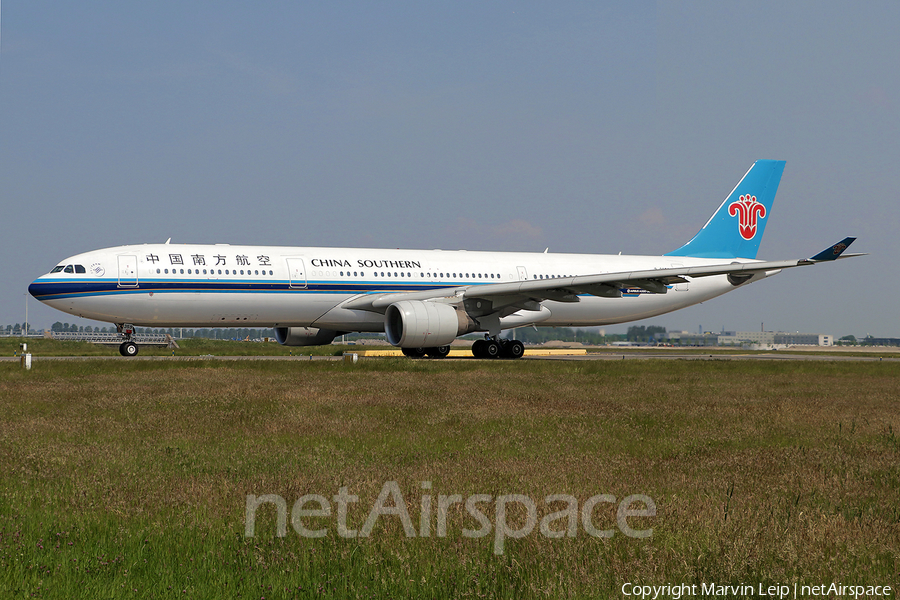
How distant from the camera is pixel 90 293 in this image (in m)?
25.5

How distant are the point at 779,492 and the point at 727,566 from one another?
2.40m

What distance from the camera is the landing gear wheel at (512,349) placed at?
1179 inches

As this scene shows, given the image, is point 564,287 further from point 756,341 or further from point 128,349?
point 756,341

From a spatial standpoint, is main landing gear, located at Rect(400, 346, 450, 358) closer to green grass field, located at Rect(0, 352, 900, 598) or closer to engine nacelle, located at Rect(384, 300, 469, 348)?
engine nacelle, located at Rect(384, 300, 469, 348)

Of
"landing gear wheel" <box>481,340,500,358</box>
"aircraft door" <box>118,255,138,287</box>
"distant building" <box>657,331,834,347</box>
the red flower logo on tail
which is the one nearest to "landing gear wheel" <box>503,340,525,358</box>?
"landing gear wheel" <box>481,340,500,358</box>

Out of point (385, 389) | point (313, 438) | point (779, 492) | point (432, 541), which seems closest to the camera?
point (432, 541)

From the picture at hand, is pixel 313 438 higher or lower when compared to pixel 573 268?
lower

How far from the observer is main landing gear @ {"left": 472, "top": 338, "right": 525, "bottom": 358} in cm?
2972

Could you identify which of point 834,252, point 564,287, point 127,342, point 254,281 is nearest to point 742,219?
point 834,252

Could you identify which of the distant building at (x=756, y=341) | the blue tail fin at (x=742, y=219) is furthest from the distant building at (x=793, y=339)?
the blue tail fin at (x=742, y=219)

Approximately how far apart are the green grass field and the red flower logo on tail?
2454 cm

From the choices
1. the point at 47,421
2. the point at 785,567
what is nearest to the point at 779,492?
the point at 785,567

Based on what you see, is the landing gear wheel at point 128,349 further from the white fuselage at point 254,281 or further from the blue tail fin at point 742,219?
the blue tail fin at point 742,219

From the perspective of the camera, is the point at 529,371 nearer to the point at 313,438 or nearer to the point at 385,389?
the point at 385,389
